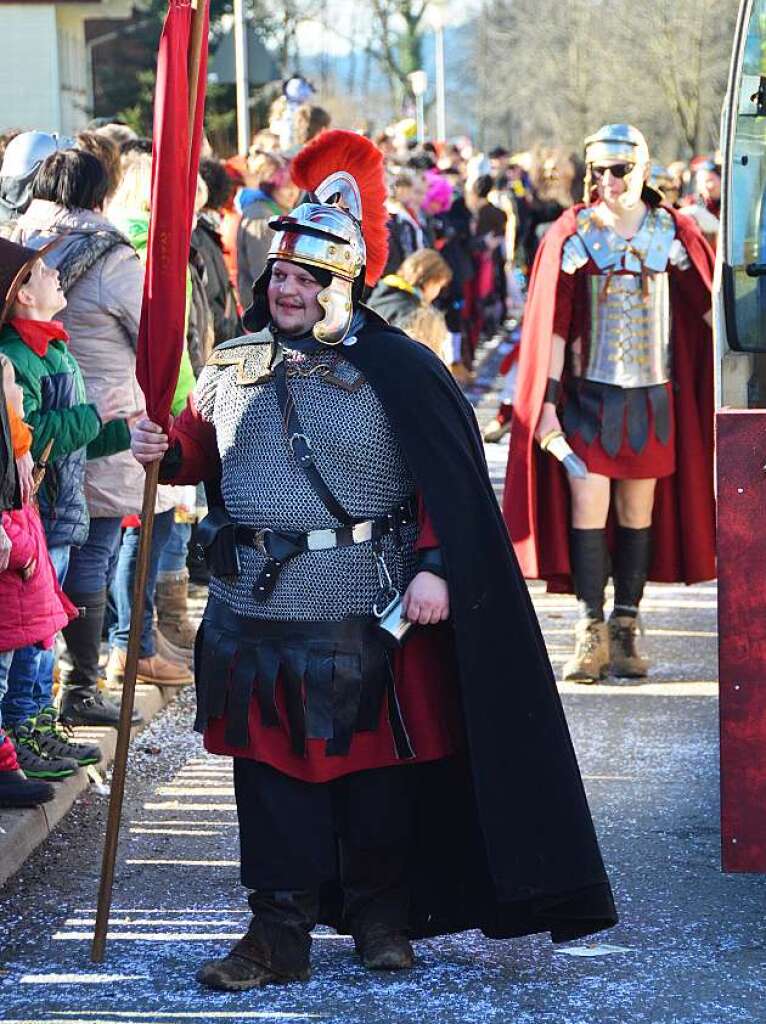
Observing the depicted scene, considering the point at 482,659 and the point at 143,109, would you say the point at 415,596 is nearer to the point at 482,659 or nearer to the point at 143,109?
the point at 482,659

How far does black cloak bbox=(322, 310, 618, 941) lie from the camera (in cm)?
457

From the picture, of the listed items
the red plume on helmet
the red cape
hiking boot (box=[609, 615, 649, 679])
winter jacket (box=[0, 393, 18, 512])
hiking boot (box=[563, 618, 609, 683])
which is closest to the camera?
the red plume on helmet

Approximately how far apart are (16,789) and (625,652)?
2.97 metres

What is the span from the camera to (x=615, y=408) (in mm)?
7770

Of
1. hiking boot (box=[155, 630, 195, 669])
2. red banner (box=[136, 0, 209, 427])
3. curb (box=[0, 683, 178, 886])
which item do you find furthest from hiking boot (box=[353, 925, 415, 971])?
hiking boot (box=[155, 630, 195, 669])

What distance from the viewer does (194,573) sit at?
9734 mm

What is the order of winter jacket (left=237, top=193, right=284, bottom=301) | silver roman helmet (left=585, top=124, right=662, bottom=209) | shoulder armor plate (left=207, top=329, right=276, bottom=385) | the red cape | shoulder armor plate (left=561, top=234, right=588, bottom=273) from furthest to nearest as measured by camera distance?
winter jacket (left=237, top=193, right=284, bottom=301)
the red cape
shoulder armor plate (left=561, top=234, right=588, bottom=273)
silver roman helmet (left=585, top=124, right=662, bottom=209)
shoulder armor plate (left=207, top=329, right=276, bottom=385)

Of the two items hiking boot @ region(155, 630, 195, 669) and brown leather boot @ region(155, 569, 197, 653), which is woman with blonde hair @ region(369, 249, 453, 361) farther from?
hiking boot @ region(155, 630, 195, 669)

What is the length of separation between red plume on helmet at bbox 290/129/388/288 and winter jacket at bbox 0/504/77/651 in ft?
4.21

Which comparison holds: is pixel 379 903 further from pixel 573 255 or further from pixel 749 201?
pixel 573 255

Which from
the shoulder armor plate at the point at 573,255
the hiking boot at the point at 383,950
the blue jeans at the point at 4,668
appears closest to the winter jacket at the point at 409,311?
the shoulder armor plate at the point at 573,255

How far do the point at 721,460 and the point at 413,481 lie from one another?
68 cm

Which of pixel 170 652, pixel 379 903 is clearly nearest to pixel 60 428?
pixel 379 903

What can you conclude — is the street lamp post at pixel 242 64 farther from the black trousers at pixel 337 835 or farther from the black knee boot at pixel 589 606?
the black trousers at pixel 337 835
